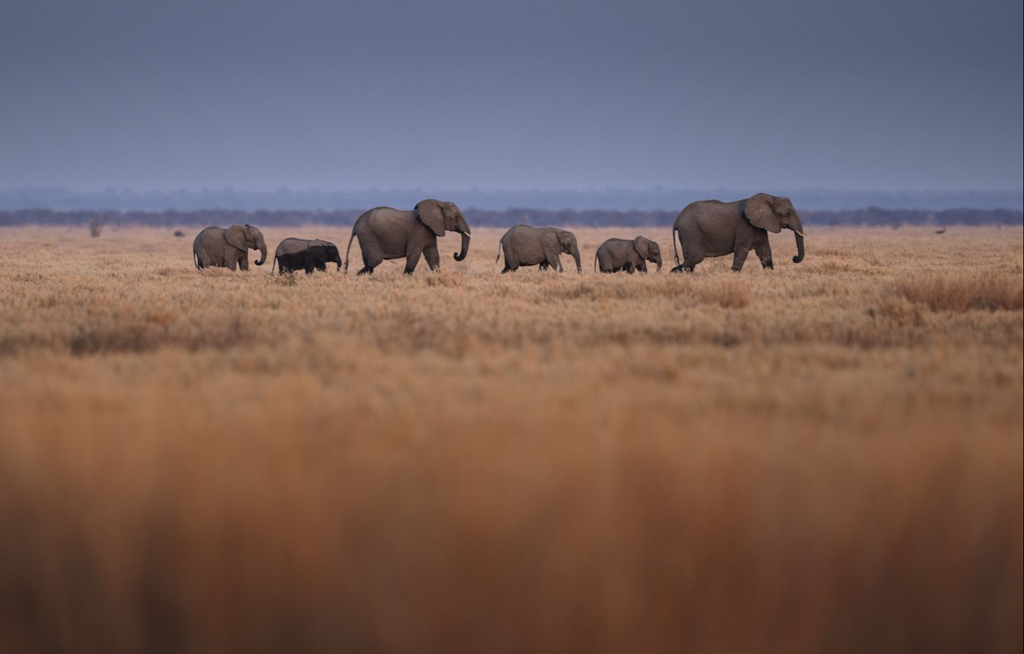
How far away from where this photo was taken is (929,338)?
8.57 m

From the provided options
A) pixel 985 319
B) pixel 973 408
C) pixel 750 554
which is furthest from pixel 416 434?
pixel 985 319

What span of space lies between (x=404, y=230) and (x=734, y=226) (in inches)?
307

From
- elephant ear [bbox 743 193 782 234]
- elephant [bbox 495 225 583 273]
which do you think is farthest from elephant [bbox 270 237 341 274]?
elephant ear [bbox 743 193 782 234]

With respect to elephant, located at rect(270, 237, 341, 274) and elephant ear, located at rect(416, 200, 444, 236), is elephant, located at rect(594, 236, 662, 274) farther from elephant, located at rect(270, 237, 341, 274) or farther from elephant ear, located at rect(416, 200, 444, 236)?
elephant, located at rect(270, 237, 341, 274)

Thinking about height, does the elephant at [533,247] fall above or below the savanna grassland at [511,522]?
above

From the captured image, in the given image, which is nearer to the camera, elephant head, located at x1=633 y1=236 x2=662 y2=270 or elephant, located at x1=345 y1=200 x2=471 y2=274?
elephant, located at x1=345 y1=200 x2=471 y2=274

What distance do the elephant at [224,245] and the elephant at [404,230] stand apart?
554 centimetres

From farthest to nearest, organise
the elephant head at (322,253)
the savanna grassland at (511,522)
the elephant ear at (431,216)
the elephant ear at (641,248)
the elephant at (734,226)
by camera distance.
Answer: the elephant ear at (641,248), the elephant head at (322,253), the elephant ear at (431,216), the elephant at (734,226), the savanna grassland at (511,522)

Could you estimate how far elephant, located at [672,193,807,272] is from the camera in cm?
2011

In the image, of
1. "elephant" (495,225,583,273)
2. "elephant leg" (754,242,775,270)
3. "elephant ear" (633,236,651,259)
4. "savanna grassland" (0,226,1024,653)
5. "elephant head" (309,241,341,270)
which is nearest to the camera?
"savanna grassland" (0,226,1024,653)

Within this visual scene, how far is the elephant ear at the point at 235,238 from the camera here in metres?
25.2

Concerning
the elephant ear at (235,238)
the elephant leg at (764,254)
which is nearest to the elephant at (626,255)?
the elephant leg at (764,254)

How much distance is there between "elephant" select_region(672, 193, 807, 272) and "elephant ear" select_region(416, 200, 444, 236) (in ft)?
18.2

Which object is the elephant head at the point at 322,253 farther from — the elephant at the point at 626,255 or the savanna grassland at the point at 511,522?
the savanna grassland at the point at 511,522
